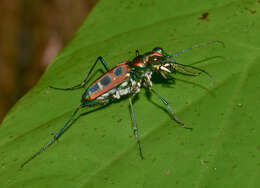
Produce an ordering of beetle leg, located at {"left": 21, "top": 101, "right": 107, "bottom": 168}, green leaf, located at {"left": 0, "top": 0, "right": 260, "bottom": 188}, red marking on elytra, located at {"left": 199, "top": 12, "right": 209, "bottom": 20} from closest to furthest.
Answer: green leaf, located at {"left": 0, "top": 0, "right": 260, "bottom": 188} < beetle leg, located at {"left": 21, "top": 101, "right": 107, "bottom": 168} < red marking on elytra, located at {"left": 199, "top": 12, "right": 209, "bottom": 20}

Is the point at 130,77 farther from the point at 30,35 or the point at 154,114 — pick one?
the point at 30,35

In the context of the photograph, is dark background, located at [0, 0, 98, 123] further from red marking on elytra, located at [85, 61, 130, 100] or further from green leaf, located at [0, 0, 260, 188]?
red marking on elytra, located at [85, 61, 130, 100]

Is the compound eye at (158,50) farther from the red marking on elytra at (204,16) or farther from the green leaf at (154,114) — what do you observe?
the red marking on elytra at (204,16)

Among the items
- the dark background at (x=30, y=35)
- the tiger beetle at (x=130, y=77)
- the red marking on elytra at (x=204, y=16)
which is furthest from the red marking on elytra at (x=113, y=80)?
the dark background at (x=30, y=35)

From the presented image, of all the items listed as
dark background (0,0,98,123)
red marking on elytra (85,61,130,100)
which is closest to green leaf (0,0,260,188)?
red marking on elytra (85,61,130,100)

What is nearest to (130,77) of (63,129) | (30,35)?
(63,129)

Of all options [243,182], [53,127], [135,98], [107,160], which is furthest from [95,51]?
[243,182]
